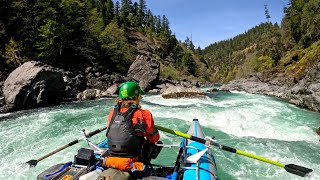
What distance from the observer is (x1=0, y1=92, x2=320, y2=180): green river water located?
7.68m

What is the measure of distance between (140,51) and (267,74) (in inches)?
1495

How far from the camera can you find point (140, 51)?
73.7 meters

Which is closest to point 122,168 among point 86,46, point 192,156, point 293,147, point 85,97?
point 192,156

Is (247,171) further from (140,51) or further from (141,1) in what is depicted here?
(141,1)

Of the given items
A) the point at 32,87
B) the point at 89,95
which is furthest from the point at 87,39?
the point at 32,87

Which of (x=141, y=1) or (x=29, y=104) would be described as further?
(x=141, y=1)

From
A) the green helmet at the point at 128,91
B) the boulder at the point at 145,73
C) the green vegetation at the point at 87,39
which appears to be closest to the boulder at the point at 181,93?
the green vegetation at the point at 87,39

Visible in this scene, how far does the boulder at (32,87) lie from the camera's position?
60.7 ft

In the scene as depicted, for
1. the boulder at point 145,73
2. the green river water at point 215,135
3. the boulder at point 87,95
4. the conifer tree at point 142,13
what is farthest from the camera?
the conifer tree at point 142,13

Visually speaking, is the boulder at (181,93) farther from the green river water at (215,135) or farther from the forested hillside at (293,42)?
the forested hillside at (293,42)

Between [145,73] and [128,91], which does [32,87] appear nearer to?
[128,91]

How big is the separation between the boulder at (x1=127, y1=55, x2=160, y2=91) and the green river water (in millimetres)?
21929

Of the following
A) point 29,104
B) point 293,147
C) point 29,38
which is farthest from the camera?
point 29,38

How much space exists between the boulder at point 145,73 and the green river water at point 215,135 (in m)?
21.9
